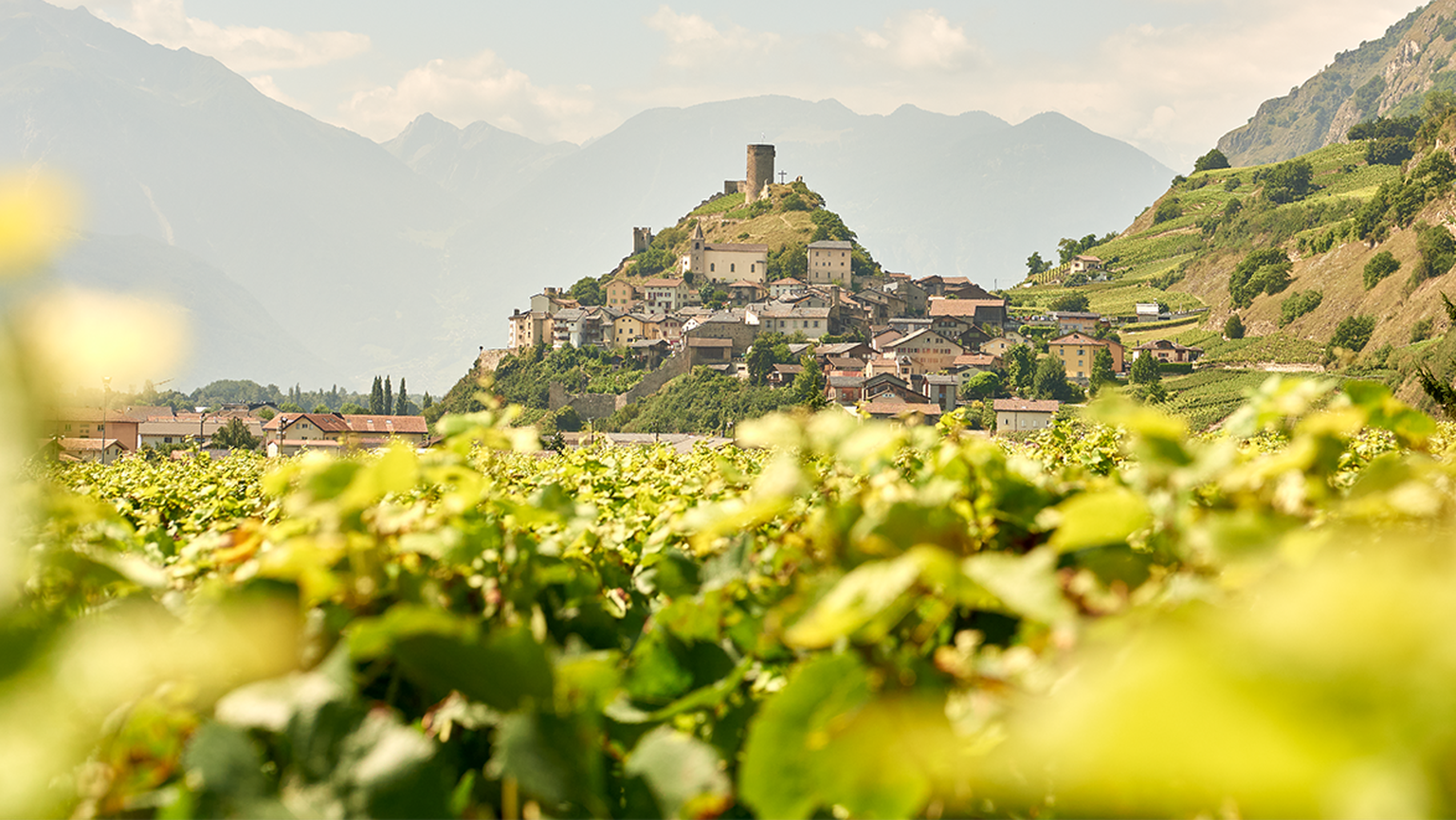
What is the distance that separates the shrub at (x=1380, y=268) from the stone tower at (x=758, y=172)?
6089 cm

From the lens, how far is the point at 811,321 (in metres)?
84.4

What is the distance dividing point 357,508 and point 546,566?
34 cm

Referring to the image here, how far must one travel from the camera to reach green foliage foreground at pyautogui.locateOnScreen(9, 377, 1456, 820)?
0.39m

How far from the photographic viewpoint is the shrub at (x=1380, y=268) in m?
70.8

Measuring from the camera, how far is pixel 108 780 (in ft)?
3.13

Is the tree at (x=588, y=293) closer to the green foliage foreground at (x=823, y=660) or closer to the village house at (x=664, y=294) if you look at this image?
the village house at (x=664, y=294)

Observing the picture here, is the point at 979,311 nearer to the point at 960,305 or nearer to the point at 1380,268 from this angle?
the point at 960,305

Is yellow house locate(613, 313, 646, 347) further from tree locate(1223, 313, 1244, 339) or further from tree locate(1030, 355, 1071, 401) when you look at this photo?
tree locate(1223, 313, 1244, 339)

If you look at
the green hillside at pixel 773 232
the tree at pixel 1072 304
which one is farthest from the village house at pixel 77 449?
the tree at pixel 1072 304

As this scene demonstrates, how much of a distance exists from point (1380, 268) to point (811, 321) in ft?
136

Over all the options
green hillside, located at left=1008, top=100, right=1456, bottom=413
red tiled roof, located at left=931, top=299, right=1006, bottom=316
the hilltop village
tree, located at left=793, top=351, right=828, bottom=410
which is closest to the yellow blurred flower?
green hillside, located at left=1008, top=100, right=1456, bottom=413

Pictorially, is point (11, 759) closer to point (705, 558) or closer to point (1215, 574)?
point (1215, 574)

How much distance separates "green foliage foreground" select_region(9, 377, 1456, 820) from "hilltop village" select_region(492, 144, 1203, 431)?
176 ft

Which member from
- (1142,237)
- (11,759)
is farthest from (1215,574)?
(1142,237)
